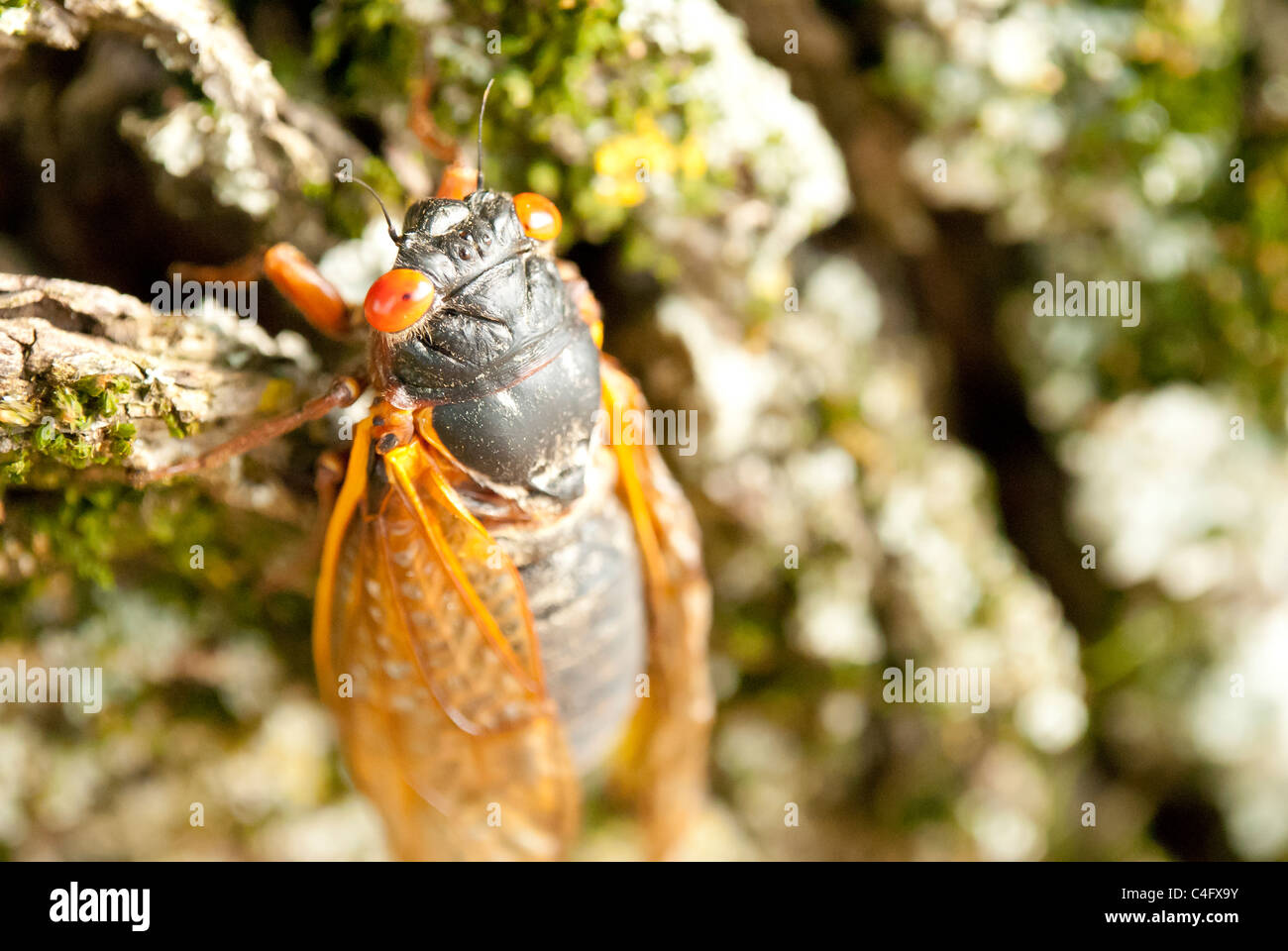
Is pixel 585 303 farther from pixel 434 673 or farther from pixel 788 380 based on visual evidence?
pixel 434 673

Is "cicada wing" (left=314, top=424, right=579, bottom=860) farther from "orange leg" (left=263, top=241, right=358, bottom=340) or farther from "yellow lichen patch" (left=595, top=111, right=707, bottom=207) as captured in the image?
"yellow lichen patch" (left=595, top=111, right=707, bottom=207)

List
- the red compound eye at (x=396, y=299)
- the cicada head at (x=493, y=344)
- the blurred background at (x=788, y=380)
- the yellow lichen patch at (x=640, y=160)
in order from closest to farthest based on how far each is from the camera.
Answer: the red compound eye at (x=396, y=299) → the cicada head at (x=493, y=344) → the blurred background at (x=788, y=380) → the yellow lichen patch at (x=640, y=160)

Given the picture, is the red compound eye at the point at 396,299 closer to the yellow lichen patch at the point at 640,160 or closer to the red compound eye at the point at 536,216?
the red compound eye at the point at 536,216

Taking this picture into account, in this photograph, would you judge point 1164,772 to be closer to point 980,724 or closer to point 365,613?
point 980,724

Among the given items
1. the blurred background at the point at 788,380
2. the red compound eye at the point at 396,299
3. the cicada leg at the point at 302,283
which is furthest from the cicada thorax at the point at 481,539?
the blurred background at the point at 788,380

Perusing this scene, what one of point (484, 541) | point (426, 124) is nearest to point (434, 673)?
point (484, 541)

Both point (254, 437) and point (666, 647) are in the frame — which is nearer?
point (254, 437)

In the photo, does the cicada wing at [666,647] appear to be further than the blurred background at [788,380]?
Yes

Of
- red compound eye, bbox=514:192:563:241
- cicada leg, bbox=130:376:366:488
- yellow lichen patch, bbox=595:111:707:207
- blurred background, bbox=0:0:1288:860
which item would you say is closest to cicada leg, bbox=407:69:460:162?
blurred background, bbox=0:0:1288:860
